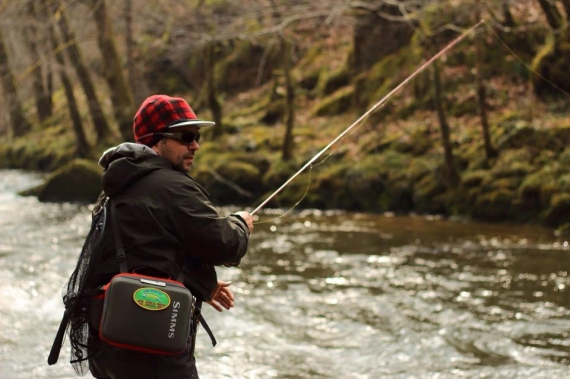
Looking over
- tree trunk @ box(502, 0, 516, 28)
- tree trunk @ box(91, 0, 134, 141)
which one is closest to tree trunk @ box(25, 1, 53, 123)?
tree trunk @ box(91, 0, 134, 141)

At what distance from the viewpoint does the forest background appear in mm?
14938

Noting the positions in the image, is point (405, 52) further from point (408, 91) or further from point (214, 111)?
point (214, 111)

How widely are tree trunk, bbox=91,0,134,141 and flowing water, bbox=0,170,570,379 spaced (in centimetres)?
839

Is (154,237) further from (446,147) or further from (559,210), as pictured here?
Result: (446,147)

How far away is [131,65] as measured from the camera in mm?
23406

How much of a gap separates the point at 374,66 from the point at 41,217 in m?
10.0

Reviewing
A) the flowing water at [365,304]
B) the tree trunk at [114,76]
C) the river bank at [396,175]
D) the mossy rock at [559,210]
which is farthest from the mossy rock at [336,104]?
the mossy rock at [559,210]

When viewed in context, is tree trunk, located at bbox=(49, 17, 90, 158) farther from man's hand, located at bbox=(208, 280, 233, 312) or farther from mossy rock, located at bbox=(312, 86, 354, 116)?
man's hand, located at bbox=(208, 280, 233, 312)

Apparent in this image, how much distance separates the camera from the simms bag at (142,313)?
3.35 meters

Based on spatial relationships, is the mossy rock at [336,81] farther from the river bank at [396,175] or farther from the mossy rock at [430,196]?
the mossy rock at [430,196]

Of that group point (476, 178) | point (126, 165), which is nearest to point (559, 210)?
point (476, 178)

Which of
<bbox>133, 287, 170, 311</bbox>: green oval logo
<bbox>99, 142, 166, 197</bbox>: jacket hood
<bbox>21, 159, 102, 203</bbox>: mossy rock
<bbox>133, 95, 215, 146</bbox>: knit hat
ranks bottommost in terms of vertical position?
<bbox>21, 159, 102, 203</bbox>: mossy rock

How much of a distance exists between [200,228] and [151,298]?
358 mm

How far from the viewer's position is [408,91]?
65.4ft
